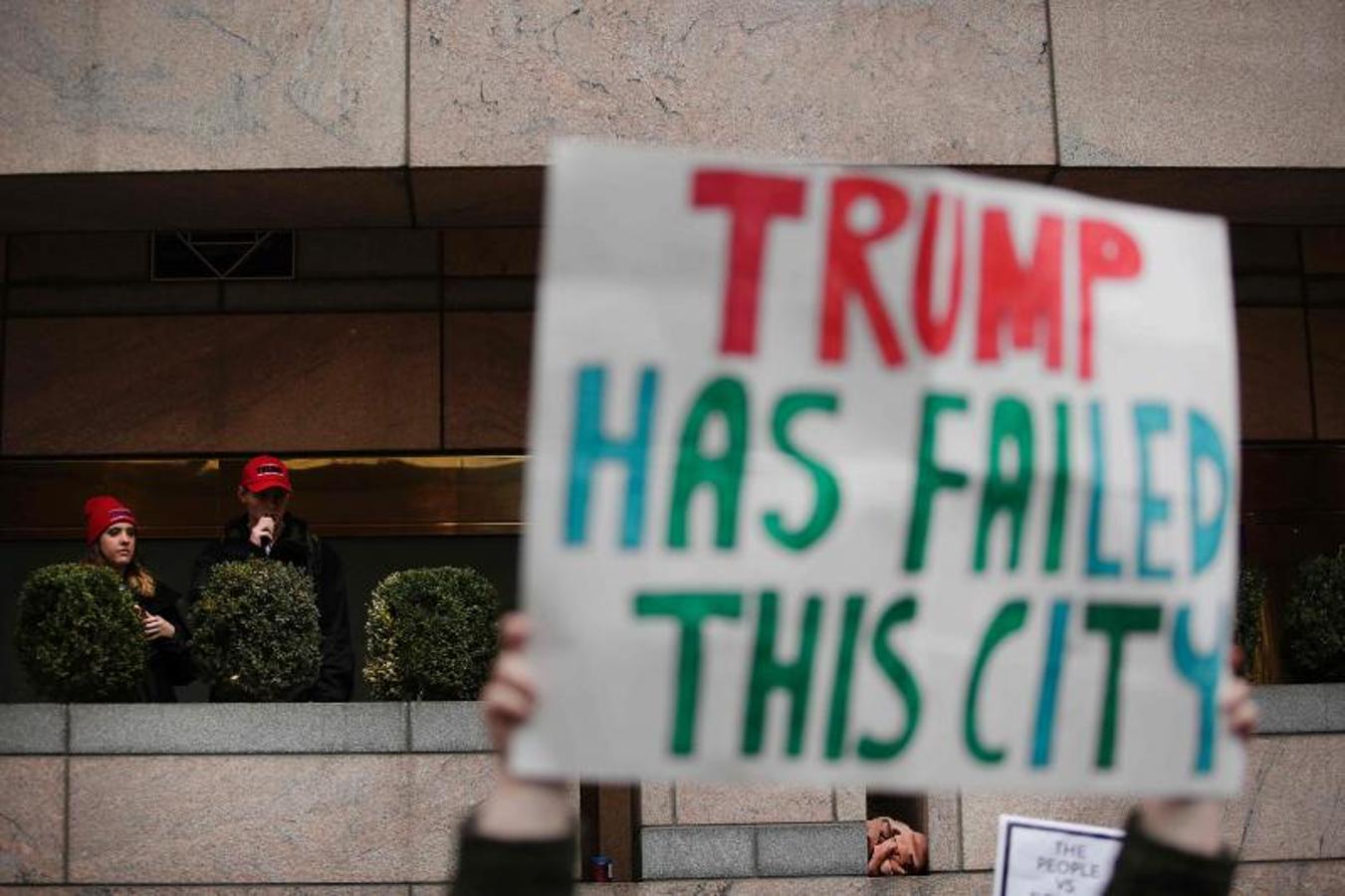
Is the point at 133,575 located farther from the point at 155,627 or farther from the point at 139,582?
the point at 155,627

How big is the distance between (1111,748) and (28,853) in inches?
281

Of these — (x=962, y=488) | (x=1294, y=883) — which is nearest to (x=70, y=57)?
(x=1294, y=883)

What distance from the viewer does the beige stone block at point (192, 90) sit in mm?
10562

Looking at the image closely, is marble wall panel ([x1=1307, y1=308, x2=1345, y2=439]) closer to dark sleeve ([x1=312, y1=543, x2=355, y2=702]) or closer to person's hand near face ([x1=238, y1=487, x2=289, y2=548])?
dark sleeve ([x1=312, y1=543, x2=355, y2=702])

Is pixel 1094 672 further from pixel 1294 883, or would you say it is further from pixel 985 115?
pixel 985 115

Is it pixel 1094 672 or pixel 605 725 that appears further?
pixel 1094 672

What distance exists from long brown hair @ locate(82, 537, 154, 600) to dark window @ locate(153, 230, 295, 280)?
2.73 m

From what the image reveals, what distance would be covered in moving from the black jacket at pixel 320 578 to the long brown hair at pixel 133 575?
0.22 metres

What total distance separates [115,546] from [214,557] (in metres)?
0.48

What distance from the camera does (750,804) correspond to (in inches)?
380

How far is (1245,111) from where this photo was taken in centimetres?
1079

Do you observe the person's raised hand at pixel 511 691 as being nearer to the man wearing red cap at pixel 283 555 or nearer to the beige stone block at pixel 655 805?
the beige stone block at pixel 655 805

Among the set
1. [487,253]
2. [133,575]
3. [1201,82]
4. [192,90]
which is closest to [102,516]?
[133,575]

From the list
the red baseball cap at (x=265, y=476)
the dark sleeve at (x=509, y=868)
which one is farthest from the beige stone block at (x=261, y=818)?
the dark sleeve at (x=509, y=868)
